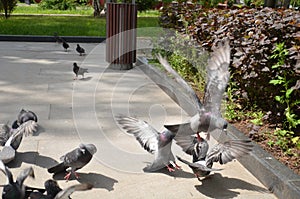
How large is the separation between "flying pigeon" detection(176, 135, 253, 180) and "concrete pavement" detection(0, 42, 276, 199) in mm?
202

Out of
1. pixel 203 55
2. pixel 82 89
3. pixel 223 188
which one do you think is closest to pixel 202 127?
pixel 223 188

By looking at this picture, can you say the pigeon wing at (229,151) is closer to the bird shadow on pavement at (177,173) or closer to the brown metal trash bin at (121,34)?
the bird shadow on pavement at (177,173)

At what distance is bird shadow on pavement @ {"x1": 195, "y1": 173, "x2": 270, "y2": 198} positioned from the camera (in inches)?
121

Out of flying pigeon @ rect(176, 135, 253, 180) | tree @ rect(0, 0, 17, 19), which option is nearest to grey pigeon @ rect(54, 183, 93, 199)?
flying pigeon @ rect(176, 135, 253, 180)

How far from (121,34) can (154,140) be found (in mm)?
4875

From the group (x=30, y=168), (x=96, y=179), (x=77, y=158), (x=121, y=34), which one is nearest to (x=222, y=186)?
(x=96, y=179)

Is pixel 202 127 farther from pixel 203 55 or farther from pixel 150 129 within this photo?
pixel 203 55

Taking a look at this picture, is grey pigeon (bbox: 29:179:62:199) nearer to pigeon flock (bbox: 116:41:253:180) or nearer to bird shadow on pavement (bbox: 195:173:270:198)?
pigeon flock (bbox: 116:41:253:180)

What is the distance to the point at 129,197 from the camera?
9.73 ft

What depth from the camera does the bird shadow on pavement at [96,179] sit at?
3123mm

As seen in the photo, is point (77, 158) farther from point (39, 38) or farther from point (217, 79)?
point (39, 38)

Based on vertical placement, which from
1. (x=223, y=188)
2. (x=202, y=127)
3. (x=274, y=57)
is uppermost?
(x=274, y=57)

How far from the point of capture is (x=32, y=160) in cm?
351

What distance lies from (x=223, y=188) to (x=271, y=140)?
2.84 ft
